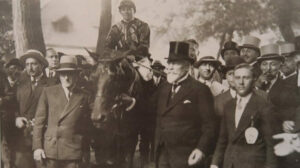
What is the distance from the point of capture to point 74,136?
3436 millimetres

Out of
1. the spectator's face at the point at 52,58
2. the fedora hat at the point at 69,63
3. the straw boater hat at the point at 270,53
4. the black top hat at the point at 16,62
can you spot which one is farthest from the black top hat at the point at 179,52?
the black top hat at the point at 16,62

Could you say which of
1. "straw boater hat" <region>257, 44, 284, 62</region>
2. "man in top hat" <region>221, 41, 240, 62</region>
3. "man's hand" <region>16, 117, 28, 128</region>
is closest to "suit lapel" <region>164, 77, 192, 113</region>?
"man in top hat" <region>221, 41, 240, 62</region>

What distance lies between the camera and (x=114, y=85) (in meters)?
3.20

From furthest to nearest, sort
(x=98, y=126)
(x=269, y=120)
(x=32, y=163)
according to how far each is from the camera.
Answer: (x=32, y=163), (x=98, y=126), (x=269, y=120)

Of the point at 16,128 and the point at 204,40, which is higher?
the point at 204,40

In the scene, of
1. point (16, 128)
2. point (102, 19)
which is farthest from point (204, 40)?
point (16, 128)

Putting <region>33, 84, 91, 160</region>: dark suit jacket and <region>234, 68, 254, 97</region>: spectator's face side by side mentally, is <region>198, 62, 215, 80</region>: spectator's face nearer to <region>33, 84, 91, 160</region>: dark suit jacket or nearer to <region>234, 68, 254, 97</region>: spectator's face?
<region>234, 68, 254, 97</region>: spectator's face

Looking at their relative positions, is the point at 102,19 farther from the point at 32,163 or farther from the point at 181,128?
the point at 32,163

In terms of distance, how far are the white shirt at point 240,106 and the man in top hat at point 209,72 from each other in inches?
5.5

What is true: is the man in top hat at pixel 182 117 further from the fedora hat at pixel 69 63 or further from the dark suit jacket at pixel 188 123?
the fedora hat at pixel 69 63

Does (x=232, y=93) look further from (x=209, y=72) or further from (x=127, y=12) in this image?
(x=127, y=12)

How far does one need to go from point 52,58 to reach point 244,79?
62.5 inches

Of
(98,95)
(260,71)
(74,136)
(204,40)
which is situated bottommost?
(74,136)

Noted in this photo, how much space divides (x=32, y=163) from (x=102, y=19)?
1361 mm
